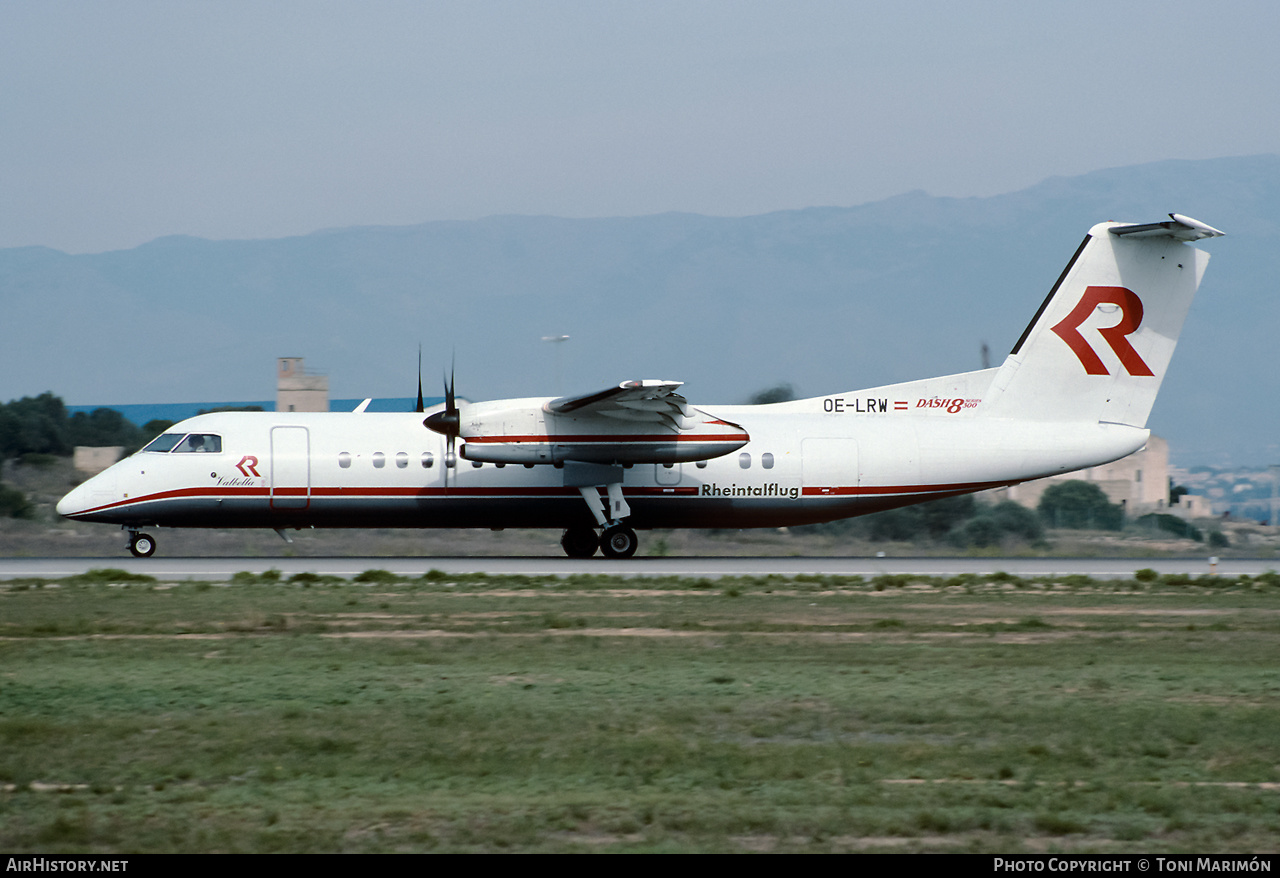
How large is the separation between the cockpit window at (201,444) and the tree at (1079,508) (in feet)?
90.5

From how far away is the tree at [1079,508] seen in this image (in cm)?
3944

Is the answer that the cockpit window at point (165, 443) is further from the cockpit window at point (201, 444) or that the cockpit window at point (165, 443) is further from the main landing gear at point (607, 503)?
the main landing gear at point (607, 503)

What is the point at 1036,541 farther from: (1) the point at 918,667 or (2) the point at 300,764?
(2) the point at 300,764

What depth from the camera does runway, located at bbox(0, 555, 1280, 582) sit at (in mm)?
20953

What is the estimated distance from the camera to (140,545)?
939 inches

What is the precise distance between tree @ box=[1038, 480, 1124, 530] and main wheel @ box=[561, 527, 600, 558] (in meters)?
20.7

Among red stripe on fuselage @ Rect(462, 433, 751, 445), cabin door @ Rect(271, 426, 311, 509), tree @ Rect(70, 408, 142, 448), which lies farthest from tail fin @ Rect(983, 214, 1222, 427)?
tree @ Rect(70, 408, 142, 448)

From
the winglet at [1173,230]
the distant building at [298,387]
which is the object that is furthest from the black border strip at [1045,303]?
the distant building at [298,387]

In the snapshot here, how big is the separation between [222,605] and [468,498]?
7.69 metres

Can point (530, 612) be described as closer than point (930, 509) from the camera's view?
Yes

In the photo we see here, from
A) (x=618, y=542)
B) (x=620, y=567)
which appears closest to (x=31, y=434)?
(x=618, y=542)

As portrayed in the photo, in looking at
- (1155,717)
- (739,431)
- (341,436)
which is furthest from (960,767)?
(341,436)

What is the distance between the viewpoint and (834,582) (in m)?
20.0

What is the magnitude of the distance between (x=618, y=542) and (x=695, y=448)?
9.07ft
